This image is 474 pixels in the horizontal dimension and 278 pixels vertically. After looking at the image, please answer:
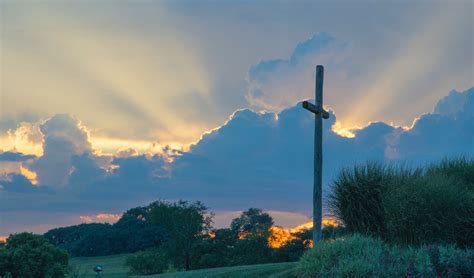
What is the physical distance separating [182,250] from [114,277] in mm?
5886

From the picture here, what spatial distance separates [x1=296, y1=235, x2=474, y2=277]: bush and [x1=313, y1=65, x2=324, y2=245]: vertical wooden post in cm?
387

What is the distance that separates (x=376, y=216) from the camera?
22.3 m

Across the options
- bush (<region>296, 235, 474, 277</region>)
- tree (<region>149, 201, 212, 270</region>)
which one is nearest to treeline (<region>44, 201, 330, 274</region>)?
tree (<region>149, 201, 212, 270</region>)

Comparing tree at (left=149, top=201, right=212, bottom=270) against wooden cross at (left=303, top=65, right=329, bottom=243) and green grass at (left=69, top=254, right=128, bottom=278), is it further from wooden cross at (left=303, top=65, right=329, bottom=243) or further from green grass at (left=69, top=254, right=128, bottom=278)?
wooden cross at (left=303, top=65, right=329, bottom=243)

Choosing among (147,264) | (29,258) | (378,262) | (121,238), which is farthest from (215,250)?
(378,262)

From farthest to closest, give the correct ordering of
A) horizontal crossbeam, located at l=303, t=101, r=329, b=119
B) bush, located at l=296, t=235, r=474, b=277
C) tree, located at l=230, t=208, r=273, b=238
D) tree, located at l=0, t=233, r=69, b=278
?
tree, located at l=230, t=208, r=273, b=238
horizontal crossbeam, located at l=303, t=101, r=329, b=119
tree, located at l=0, t=233, r=69, b=278
bush, located at l=296, t=235, r=474, b=277

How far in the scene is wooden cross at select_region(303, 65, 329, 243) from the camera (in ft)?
74.4

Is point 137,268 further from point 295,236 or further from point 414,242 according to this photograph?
point 414,242

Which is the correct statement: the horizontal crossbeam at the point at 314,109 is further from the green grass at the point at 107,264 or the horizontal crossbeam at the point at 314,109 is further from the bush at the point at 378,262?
the green grass at the point at 107,264

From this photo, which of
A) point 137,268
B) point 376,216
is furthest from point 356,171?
point 137,268

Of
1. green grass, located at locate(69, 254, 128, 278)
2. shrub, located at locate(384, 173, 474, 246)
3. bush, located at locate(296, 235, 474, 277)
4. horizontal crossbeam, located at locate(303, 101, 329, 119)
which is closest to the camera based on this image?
bush, located at locate(296, 235, 474, 277)

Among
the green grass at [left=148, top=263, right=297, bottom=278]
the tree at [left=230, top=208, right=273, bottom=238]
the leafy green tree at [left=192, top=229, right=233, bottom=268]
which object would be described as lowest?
the green grass at [left=148, top=263, right=297, bottom=278]

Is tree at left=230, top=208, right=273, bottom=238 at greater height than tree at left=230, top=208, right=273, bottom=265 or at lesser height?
greater

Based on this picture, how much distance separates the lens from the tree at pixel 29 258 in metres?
21.9
